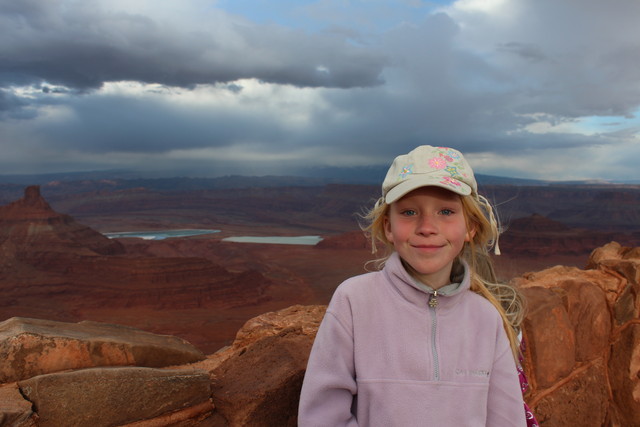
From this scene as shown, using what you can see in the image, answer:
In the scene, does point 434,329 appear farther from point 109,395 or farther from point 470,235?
point 109,395

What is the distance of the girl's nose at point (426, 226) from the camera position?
1751 millimetres

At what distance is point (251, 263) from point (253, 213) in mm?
51533

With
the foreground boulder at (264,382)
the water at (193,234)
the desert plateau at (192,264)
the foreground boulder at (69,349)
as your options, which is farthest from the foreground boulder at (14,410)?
the water at (193,234)

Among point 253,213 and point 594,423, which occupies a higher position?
point 594,423

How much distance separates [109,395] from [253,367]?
28.9 inches

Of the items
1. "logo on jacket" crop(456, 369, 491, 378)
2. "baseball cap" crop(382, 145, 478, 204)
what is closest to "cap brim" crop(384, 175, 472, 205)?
A: "baseball cap" crop(382, 145, 478, 204)

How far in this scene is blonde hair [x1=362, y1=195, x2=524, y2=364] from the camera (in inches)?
75.5

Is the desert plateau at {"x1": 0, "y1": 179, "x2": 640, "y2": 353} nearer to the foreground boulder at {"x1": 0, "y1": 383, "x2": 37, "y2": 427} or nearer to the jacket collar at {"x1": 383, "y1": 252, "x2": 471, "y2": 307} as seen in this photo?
the jacket collar at {"x1": 383, "y1": 252, "x2": 471, "y2": 307}

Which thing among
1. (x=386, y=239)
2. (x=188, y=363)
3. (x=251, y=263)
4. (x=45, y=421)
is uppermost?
(x=386, y=239)

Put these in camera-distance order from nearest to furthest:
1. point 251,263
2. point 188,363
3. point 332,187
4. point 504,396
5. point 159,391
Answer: point 504,396 < point 159,391 < point 188,363 < point 251,263 < point 332,187

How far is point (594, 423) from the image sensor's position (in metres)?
3.44

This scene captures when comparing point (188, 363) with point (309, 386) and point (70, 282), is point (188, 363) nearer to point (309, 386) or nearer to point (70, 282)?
point (309, 386)

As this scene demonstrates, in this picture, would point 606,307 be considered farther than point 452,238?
Yes

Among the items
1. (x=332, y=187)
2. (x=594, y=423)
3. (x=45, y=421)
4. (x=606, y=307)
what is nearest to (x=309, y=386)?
(x=45, y=421)
